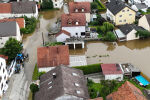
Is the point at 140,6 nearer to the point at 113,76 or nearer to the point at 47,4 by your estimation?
the point at 47,4

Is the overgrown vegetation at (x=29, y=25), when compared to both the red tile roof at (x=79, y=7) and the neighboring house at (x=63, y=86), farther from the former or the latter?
the neighboring house at (x=63, y=86)

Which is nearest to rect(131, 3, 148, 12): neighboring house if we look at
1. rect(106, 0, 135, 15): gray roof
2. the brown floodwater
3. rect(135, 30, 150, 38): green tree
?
rect(106, 0, 135, 15): gray roof

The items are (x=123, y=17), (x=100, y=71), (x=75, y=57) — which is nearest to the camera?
(x=100, y=71)

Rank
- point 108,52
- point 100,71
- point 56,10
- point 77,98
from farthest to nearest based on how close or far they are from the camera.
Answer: point 56,10 → point 108,52 → point 100,71 → point 77,98

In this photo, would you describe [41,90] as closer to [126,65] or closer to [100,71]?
[100,71]

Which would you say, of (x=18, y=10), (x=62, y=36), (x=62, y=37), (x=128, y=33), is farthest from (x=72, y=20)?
(x=18, y=10)

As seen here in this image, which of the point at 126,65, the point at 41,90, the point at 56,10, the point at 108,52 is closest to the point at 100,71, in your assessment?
the point at 126,65

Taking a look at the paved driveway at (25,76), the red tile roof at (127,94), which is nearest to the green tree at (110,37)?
the paved driveway at (25,76)
